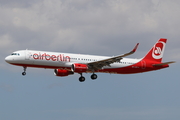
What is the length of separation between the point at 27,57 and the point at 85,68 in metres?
11.4

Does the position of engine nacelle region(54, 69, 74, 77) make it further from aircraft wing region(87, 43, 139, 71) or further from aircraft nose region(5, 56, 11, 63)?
aircraft nose region(5, 56, 11, 63)

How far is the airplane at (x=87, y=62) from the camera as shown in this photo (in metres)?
70.6

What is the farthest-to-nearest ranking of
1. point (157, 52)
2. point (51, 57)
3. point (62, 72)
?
point (157, 52)
point (62, 72)
point (51, 57)

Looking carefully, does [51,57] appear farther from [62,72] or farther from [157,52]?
[157,52]

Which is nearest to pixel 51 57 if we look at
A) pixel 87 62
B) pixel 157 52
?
pixel 87 62

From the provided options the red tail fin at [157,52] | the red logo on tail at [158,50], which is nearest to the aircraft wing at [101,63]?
the red tail fin at [157,52]

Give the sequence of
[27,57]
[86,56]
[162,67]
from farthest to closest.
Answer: [162,67] < [86,56] < [27,57]

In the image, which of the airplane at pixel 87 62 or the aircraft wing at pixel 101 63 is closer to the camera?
the airplane at pixel 87 62

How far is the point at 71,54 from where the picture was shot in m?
74.6

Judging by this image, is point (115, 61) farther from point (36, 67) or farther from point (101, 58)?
point (36, 67)

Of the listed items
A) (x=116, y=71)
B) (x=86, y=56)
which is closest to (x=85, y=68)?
(x=86, y=56)

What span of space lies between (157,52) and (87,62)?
18.0 meters

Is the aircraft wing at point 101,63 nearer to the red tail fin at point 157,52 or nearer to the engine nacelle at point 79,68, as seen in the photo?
the engine nacelle at point 79,68

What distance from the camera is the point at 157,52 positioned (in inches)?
3332
